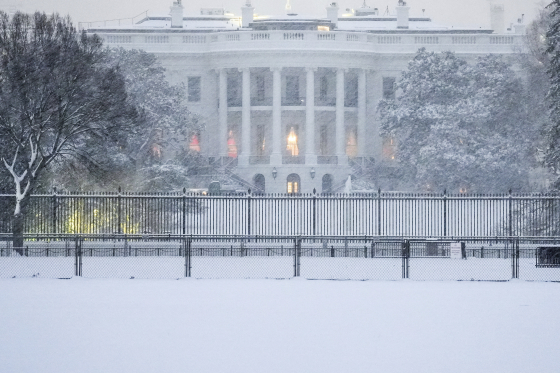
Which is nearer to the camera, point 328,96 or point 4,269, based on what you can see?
point 4,269

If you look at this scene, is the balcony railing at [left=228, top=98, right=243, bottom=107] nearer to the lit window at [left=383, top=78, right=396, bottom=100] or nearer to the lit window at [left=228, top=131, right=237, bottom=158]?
the lit window at [left=228, top=131, right=237, bottom=158]

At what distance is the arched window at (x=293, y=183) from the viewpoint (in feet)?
224

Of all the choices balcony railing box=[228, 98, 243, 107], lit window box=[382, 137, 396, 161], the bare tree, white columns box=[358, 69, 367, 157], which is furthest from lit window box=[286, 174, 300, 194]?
the bare tree

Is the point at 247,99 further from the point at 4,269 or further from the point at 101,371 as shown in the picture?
the point at 101,371

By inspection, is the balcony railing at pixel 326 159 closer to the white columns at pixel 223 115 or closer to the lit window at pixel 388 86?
the white columns at pixel 223 115

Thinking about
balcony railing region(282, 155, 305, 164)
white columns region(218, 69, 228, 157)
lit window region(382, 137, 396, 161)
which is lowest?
balcony railing region(282, 155, 305, 164)

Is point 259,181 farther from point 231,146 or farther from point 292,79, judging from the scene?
point 292,79

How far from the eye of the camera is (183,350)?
1452 cm

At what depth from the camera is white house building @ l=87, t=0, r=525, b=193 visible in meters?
70.6

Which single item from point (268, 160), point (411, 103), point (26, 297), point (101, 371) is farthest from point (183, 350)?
point (268, 160)

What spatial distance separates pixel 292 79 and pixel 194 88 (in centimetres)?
724

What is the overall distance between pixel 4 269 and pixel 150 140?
2304cm

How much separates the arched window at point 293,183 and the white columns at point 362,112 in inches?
198

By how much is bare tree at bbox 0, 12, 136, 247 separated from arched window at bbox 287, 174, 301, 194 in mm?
35820
